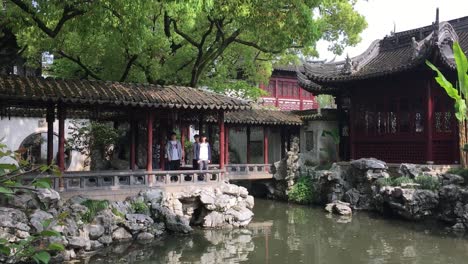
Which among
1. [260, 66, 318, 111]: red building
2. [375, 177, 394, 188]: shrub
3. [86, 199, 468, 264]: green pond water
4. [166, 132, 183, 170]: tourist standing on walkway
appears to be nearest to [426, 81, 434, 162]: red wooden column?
[375, 177, 394, 188]: shrub

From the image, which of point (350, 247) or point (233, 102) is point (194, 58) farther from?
point (350, 247)

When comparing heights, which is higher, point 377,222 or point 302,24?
point 302,24

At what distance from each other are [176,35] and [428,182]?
29.7 ft

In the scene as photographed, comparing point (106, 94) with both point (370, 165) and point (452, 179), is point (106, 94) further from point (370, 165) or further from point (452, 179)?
point (452, 179)

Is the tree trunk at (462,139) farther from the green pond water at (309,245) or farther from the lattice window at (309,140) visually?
the lattice window at (309,140)

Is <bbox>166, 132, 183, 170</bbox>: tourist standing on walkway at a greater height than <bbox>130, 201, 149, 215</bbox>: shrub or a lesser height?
greater

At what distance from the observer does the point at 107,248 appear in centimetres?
872

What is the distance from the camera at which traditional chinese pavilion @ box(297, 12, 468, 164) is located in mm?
14055

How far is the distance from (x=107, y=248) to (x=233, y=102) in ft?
16.0

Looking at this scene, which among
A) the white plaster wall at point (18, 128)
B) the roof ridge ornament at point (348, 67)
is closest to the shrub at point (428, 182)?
the roof ridge ornament at point (348, 67)

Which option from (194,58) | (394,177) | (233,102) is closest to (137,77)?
(194,58)

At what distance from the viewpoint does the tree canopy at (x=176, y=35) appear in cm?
868

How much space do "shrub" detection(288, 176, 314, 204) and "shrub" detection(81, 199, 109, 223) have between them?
26.3 ft

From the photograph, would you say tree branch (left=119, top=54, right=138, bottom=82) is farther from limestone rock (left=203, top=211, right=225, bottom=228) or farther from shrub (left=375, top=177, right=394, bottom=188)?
shrub (left=375, top=177, right=394, bottom=188)
